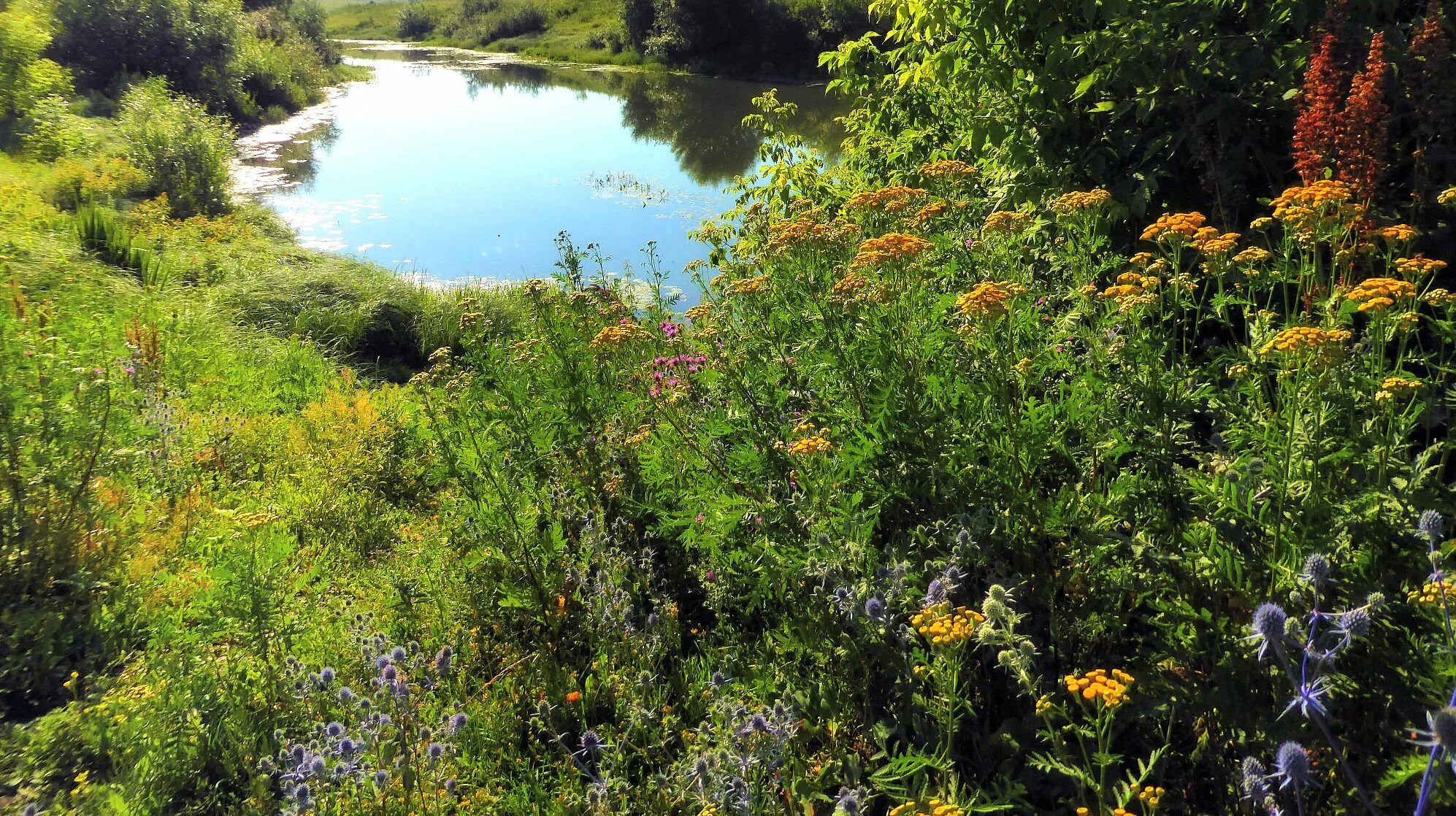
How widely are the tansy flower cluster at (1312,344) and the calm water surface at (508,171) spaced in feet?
15.8

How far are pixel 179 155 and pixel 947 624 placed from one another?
44.8ft

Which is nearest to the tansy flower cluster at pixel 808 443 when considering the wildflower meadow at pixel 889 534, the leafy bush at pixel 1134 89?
the wildflower meadow at pixel 889 534

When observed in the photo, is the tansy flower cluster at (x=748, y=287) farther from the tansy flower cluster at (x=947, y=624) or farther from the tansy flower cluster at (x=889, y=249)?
the tansy flower cluster at (x=947, y=624)

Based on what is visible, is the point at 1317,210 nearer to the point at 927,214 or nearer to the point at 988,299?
the point at 988,299

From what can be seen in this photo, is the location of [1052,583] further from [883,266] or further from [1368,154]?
[1368,154]

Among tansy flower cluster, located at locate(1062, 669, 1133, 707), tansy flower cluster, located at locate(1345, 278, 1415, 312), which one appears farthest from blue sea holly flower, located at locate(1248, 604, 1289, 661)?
tansy flower cluster, located at locate(1345, 278, 1415, 312)

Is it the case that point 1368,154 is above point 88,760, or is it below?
above

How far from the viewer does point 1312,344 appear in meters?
1.57

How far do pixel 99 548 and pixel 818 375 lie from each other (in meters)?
3.07

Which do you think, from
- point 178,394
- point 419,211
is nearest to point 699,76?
point 419,211

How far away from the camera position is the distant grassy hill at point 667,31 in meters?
29.6

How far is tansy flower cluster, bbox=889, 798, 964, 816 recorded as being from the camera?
141cm

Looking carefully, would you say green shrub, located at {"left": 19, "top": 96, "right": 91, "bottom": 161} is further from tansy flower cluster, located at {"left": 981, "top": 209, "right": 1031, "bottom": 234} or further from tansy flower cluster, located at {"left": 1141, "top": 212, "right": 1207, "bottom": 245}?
tansy flower cluster, located at {"left": 1141, "top": 212, "right": 1207, "bottom": 245}

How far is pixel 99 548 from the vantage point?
10.9ft
